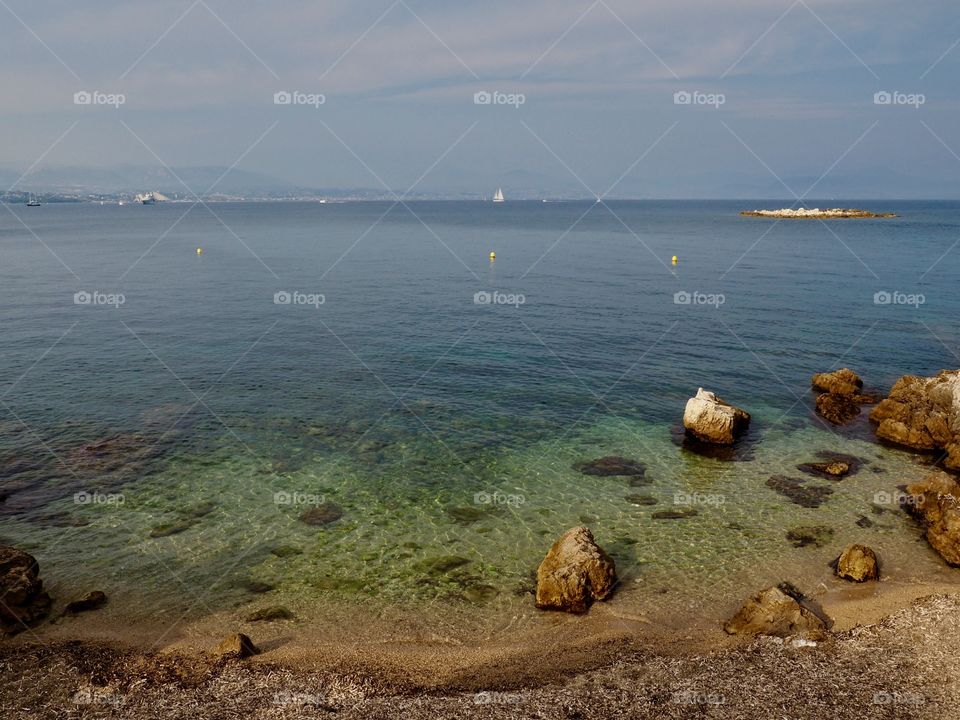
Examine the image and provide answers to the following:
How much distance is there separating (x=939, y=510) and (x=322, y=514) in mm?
22120

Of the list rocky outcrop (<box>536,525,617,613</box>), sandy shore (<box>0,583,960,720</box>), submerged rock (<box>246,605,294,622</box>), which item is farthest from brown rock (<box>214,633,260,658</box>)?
rocky outcrop (<box>536,525,617,613</box>)

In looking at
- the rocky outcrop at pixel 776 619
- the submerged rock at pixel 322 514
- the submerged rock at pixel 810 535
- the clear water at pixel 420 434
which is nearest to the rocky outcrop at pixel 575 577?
the clear water at pixel 420 434

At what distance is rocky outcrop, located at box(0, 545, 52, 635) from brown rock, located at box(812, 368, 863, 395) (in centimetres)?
3796

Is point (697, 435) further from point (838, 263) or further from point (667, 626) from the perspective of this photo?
point (838, 263)

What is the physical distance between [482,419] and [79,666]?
20274 millimetres

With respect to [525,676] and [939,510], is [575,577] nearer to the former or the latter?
[525,676]

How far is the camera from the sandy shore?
1416 cm

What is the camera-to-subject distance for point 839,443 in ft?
99.4

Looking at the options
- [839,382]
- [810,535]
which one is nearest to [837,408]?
[839,382]

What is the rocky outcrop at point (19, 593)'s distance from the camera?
17141mm

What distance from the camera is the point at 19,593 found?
17594mm

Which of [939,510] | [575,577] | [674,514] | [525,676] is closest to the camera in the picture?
[525,676]

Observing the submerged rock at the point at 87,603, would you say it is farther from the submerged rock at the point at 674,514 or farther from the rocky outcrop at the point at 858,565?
the rocky outcrop at the point at 858,565

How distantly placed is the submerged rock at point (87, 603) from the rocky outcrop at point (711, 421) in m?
24.8
